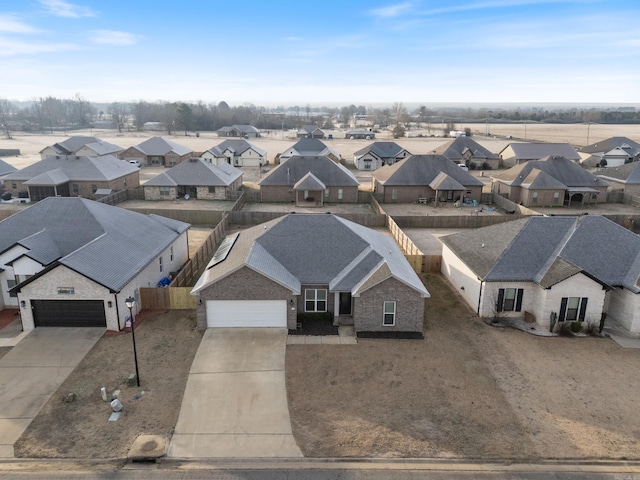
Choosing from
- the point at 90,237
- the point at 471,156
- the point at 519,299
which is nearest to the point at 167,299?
the point at 90,237

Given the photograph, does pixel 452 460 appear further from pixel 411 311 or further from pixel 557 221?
pixel 557 221

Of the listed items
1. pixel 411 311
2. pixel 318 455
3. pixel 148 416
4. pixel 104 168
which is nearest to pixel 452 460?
pixel 318 455

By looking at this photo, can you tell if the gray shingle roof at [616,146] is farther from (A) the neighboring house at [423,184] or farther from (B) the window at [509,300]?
(B) the window at [509,300]

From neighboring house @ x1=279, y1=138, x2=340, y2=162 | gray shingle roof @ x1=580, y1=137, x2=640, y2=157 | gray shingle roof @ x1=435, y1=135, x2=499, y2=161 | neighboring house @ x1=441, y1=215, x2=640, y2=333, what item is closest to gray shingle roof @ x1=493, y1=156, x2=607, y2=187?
gray shingle roof @ x1=435, y1=135, x2=499, y2=161

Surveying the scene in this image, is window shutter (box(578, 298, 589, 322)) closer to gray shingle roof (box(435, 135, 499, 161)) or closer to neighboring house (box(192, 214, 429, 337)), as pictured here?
neighboring house (box(192, 214, 429, 337))

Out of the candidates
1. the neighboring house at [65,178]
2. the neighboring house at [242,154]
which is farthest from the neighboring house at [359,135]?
the neighboring house at [65,178]

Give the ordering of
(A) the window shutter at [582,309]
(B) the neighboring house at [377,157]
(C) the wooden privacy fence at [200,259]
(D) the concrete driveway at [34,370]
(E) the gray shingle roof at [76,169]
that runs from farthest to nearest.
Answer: (B) the neighboring house at [377,157] → (E) the gray shingle roof at [76,169] → (C) the wooden privacy fence at [200,259] → (A) the window shutter at [582,309] → (D) the concrete driveway at [34,370]
